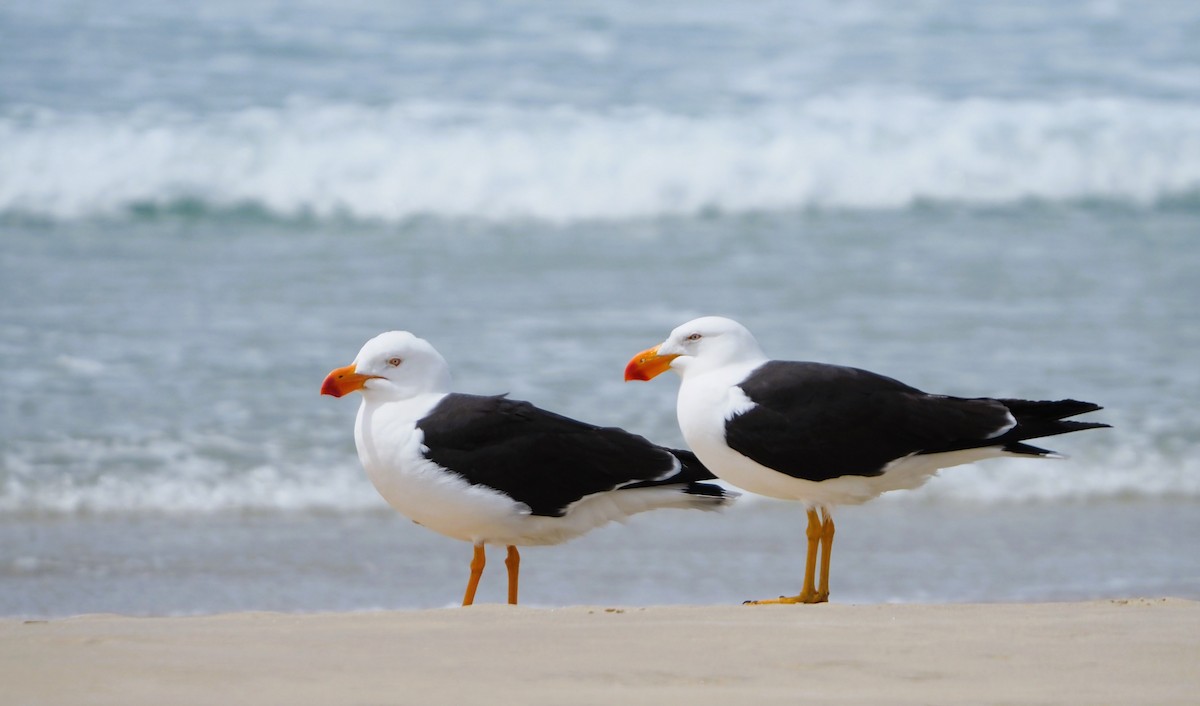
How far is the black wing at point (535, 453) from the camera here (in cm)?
464

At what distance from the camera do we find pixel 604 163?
41.6ft

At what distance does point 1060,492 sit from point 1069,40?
9890mm

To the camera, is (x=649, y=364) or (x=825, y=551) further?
(x=649, y=364)

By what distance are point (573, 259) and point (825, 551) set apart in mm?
5875

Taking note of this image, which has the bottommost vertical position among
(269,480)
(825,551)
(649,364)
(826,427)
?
(269,480)

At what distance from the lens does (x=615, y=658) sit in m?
3.50

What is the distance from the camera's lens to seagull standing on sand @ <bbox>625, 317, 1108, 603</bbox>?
456 centimetres

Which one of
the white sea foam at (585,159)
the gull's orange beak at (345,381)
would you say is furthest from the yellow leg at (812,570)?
the white sea foam at (585,159)

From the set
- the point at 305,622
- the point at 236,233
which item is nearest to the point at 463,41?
the point at 236,233

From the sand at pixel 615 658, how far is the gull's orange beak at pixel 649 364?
975 millimetres

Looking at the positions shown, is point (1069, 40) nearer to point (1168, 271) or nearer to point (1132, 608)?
point (1168, 271)

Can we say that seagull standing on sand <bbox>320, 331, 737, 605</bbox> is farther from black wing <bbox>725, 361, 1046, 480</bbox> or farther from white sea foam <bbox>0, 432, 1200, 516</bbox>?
white sea foam <bbox>0, 432, 1200, 516</bbox>

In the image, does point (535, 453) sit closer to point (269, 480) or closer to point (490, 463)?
point (490, 463)

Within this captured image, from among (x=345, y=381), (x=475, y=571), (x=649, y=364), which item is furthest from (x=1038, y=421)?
(x=345, y=381)
